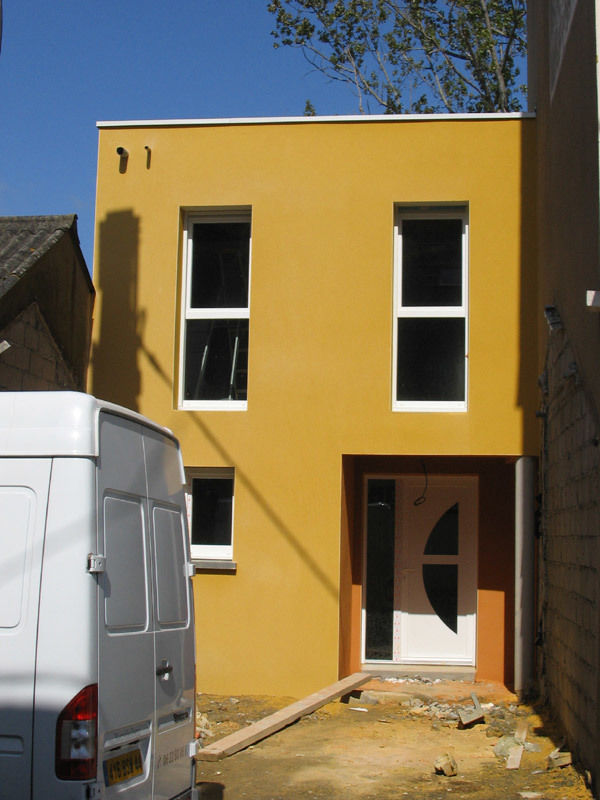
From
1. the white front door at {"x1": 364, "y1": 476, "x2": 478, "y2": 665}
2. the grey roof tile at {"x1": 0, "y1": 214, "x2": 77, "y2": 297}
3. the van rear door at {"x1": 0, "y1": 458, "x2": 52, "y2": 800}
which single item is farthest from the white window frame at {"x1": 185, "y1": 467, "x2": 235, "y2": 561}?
the van rear door at {"x1": 0, "y1": 458, "x2": 52, "y2": 800}

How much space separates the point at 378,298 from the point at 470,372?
1297 mm

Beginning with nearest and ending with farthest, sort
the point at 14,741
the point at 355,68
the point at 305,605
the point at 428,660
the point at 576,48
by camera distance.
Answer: the point at 14,741
the point at 576,48
the point at 305,605
the point at 428,660
the point at 355,68

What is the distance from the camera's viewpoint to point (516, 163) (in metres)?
10.9

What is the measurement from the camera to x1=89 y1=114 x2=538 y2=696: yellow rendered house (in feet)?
34.7

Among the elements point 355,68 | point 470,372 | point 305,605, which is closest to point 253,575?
point 305,605

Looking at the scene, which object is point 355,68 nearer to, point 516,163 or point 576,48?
point 516,163

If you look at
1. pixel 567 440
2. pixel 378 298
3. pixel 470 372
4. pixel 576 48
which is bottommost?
pixel 567 440

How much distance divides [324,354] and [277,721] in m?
3.96

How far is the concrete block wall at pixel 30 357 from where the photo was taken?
347 inches

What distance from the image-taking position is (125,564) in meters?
4.76

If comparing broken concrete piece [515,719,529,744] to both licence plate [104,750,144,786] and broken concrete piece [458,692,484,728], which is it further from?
licence plate [104,750,144,786]

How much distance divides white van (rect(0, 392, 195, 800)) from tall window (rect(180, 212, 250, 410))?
6.17 meters

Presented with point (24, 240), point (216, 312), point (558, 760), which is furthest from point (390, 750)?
point (24, 240)

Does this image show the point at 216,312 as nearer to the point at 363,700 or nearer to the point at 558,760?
the point at 363,700
